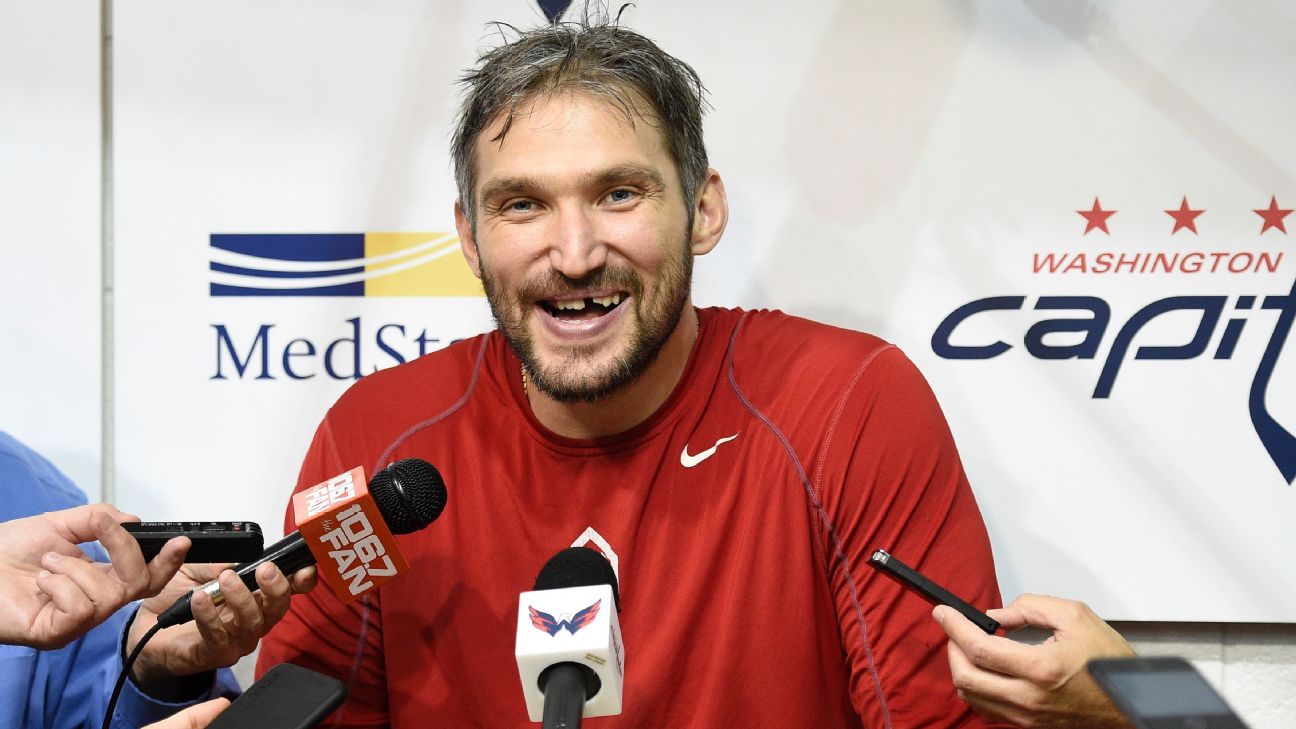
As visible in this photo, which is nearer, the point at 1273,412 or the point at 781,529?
the point at 781,529

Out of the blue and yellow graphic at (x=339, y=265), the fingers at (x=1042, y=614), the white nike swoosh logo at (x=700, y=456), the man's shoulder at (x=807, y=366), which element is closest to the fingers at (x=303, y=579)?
the white nike swoosh logo at (x=700, y=456)

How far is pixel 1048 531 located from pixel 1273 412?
15.5 inches

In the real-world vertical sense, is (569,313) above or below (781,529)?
above

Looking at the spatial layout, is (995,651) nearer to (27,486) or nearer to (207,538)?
(207,538)

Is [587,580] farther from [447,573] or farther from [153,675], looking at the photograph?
[153,675]

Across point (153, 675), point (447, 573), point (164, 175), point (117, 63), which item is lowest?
point (153, 675)

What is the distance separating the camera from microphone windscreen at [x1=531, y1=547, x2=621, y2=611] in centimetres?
101

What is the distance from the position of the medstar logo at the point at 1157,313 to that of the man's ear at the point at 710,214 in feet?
1.44

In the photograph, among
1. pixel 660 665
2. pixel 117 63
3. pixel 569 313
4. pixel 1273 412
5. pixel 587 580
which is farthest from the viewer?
pixel 117 63

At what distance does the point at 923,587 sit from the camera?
1100 mm

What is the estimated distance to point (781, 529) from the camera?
144cm

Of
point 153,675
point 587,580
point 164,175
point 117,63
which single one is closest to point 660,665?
point 587,580

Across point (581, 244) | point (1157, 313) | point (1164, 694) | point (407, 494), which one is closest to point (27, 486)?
point (407, 494)

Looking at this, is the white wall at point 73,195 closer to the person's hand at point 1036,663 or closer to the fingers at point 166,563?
the fingers at point 166,563
